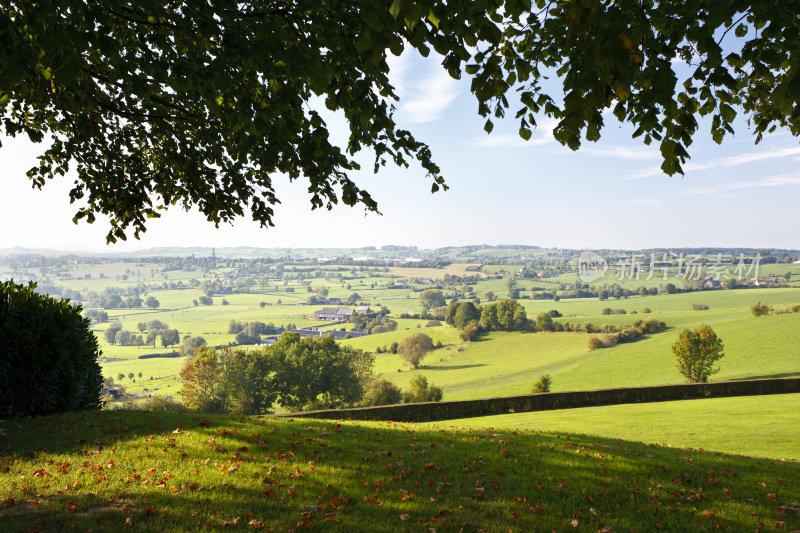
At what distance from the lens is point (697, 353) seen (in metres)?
41.0

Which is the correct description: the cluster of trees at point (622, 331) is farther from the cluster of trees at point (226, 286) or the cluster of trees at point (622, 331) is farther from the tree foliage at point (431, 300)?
the cluster of trees at point (226, 286)

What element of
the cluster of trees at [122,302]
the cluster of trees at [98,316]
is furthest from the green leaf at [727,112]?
the cluster of trees at [122,302]

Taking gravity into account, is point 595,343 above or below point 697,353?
below

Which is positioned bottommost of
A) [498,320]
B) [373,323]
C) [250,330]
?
[250,330]

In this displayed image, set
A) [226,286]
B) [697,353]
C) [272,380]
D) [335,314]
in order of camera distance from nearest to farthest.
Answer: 1. [697,353]
2. [272,380]
3. [335,314]
4. [226,286]

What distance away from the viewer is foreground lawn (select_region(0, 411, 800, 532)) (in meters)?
4.40

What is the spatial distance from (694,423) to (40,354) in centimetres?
1846

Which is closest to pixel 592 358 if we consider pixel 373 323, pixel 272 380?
pixel 272 380

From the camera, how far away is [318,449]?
6867 mm

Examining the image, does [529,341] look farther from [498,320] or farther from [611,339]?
[611,339]

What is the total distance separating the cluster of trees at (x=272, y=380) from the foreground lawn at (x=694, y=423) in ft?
87.8

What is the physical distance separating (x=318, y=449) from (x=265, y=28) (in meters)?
5.73

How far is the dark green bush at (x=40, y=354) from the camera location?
8.86 m

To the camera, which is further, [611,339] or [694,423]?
[611,339]
